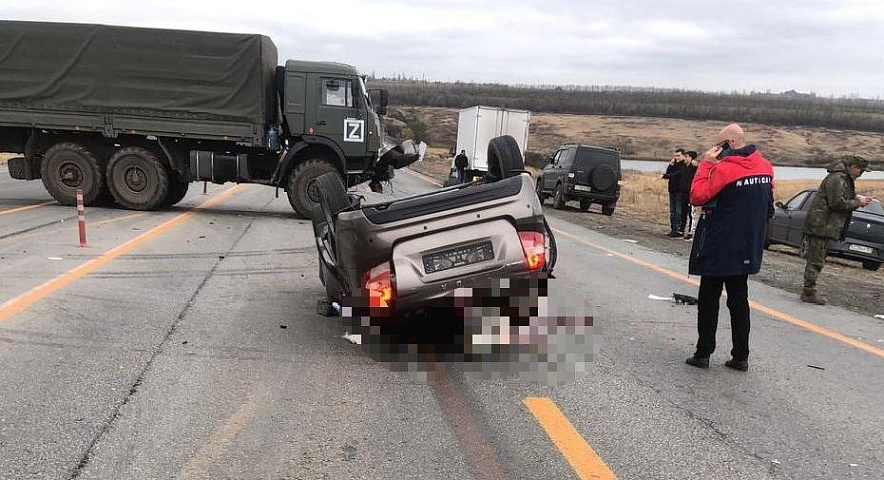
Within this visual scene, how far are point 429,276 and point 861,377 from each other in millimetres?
3300

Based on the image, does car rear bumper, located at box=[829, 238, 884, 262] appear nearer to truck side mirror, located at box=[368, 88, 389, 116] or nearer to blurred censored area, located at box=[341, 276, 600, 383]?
truck side mirror, located at box=[368, 88, 389, 116]

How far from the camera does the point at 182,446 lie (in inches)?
140

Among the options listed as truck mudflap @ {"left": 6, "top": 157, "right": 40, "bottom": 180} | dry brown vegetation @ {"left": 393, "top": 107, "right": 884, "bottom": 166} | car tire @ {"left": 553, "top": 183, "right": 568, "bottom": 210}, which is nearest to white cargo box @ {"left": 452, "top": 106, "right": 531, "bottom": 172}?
car tire @ {"left": 553, "top": 183, "right": 568, "bottom": 210}

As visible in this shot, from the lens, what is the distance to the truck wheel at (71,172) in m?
14.2

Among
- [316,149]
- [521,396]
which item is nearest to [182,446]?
[521,396]

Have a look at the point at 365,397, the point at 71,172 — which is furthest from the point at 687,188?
the point at 71,172

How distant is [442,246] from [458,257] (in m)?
0.13

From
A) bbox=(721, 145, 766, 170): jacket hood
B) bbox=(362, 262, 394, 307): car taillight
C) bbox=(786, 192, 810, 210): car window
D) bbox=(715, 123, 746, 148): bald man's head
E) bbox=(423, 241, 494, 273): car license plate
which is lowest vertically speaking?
bbox=(786, 192, 810, 210): car window

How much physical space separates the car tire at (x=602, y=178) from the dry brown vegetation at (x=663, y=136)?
2424 inches

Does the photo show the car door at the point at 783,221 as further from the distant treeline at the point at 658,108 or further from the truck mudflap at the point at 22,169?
the distant treeline at the point at 658,108

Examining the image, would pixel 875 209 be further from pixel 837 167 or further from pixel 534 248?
pixel 534 248

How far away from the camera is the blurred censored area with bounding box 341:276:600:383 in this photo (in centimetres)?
476

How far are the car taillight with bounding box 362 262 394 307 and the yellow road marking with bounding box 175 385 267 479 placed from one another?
36.1 inches

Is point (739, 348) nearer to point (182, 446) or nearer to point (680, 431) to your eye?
point (680, 431)
